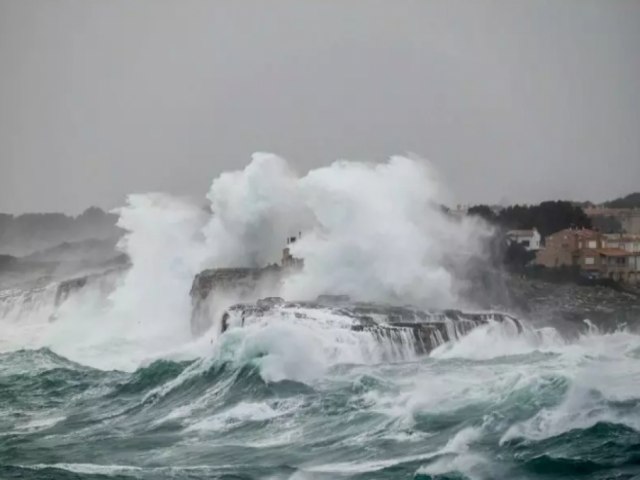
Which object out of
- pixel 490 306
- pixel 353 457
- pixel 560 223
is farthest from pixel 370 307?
pixel 560 223

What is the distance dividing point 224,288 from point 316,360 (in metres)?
6.27

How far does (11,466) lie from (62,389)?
457cm

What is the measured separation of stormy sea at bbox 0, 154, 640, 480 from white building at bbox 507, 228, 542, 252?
0.64 m

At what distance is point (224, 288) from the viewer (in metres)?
19.8

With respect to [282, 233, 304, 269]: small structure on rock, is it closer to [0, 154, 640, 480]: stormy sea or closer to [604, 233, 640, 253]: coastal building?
[0, 154, 640, 480]: stormy sea

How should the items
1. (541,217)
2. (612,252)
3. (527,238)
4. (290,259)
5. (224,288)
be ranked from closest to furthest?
(224,288)
(290,259)
(612,252)
(527,238)
(541,217)

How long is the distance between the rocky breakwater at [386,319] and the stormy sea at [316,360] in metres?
0.03

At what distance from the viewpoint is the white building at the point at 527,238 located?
22.8 metres

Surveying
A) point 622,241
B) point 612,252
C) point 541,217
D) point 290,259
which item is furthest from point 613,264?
point 290,259

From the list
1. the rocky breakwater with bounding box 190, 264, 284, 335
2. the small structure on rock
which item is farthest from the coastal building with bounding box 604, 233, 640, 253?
the rocky breakwater with bounding box 190, 264, 284, 335

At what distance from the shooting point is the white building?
898 inches

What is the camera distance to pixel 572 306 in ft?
64.5

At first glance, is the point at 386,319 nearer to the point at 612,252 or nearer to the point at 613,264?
the point at 613,264

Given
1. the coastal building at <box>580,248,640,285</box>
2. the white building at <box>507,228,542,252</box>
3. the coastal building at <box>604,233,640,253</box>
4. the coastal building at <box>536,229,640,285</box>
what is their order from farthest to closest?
the white building at <box>507,228,542,252</box> < the coastal building at <box>604,233,640,253</box> < the coastal building at <box>536,229,640,285</box> < the coastal building at <box>580,248,640,285</box>
